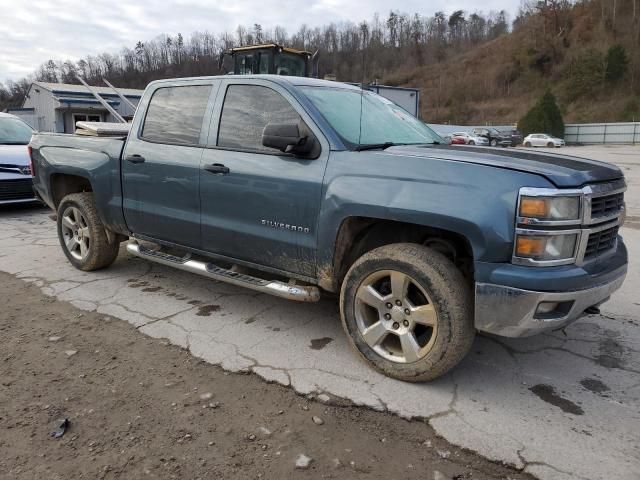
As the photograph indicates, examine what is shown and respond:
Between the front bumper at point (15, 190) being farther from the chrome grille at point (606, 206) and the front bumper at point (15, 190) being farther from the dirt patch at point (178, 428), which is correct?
the chrome grille at point (606, 206)

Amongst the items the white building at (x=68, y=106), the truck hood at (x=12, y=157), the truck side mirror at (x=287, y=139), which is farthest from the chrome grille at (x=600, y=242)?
the white building at (x=68, y=106)

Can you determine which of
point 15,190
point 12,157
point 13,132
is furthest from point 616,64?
point 15,190

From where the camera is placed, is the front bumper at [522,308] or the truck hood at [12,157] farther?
the truck hood at [12,157]

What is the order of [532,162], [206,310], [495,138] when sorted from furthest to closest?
[495,138], [206,310], [532,162]

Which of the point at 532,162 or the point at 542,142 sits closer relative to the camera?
the point at 532,162

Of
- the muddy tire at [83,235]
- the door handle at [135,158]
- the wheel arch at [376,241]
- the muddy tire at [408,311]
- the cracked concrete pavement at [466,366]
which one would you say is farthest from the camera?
the muddy tire at [83,235]

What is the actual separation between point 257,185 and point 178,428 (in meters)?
1.70

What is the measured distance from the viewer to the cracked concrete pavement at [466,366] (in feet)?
8.79

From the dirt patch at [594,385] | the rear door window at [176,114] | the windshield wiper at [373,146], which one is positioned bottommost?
the dirt patch at [594,385]

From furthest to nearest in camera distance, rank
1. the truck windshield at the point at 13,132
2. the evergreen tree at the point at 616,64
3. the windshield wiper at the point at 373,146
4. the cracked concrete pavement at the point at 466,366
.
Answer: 1. the evergreen tree at the point at 616,64
2. the truck windshield at the point at 13,132
3. the windshield wiper at the point at 373,146
4. the cracked concrete pavement at the point at 466,366

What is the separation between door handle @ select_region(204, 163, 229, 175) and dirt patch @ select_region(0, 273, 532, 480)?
133cm

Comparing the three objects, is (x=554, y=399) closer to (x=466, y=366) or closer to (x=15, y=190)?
(x=466, y=366)

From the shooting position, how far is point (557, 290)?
8.98ft

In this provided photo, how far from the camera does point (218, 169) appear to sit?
3914mm
